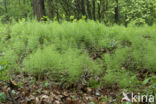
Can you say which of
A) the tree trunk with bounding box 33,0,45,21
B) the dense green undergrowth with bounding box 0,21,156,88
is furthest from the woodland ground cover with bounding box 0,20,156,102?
the tree trunk with bounding box 33,0,45,21

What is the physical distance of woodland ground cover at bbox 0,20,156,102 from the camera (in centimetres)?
254

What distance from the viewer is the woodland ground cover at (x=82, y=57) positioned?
2.54 meters

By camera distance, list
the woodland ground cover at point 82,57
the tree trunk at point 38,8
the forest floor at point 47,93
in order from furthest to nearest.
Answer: the tree trunk at point 38,8 → the woodland ground cover at point 82,57 → the forest floor at point 47,93

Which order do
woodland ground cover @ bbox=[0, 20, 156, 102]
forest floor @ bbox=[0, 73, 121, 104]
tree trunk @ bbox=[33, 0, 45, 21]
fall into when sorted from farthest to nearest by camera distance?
1. tree trunk @ bbox=[33, 0, 45, 21]
2. woodland ground cover @ bbox=[0, 20, 156, 102]
3. forest floor @ bbox=[0, 73, 121, 104]

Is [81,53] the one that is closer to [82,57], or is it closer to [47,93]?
[82,57]

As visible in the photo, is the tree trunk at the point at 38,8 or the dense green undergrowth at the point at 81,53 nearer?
the dense green undergrowth at the point at 81,53

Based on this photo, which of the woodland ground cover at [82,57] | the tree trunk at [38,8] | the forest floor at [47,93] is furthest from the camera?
the tree trunk at [38,8]

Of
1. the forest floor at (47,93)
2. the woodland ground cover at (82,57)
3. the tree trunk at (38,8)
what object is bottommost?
the forest floor at (47,93)

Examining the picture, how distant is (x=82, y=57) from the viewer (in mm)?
Answer: 2674

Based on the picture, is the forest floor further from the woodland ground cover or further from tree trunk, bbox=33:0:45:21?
tree trunk, bbox=33:0:45:21

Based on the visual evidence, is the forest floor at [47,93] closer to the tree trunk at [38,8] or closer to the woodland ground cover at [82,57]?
the woodland ground cover at [82,57]

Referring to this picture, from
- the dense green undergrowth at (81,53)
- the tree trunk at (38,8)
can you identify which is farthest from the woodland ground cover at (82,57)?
the tree trunk at (38,8)

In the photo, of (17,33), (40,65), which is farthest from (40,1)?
(40,65)

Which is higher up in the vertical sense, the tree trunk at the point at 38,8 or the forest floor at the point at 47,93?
the tree trunk at the point at 38,8
